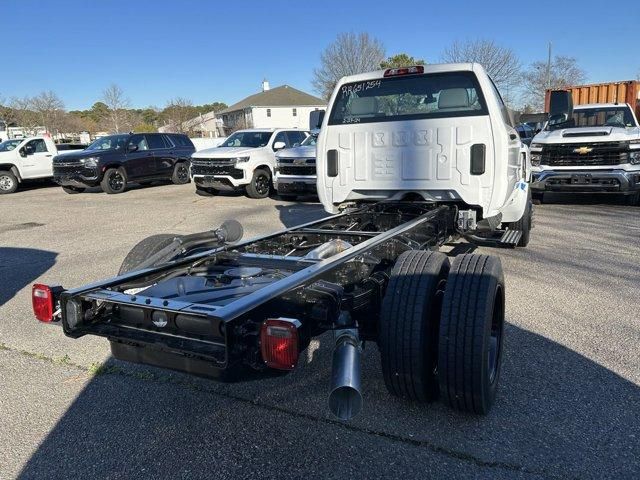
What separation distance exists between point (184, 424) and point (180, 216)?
895 centimetres

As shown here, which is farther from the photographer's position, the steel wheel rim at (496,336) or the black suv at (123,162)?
the black suv at (123,162)

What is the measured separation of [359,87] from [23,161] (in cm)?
1591

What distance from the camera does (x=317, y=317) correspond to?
109 inches

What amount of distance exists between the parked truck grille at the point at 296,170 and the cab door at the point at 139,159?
601 centimetres

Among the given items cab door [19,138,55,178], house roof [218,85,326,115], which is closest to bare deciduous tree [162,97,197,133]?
house roof [218,85,326,115]

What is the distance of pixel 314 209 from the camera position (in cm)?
1188

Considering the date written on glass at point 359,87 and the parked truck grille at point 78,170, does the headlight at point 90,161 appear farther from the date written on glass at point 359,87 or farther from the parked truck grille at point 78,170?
the date written on glass at point 359,87

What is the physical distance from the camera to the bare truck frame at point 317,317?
7.98ft

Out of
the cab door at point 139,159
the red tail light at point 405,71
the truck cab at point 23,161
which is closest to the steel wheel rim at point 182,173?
the cab door at point 139,159

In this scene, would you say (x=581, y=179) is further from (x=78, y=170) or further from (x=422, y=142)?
(x=78, y=170)

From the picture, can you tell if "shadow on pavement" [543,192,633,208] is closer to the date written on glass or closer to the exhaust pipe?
the date written on glass

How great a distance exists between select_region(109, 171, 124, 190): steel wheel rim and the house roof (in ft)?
144

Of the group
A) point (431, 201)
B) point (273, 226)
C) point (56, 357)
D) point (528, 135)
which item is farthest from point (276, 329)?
point (528, 135)

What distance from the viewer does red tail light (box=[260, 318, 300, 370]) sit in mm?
2273
